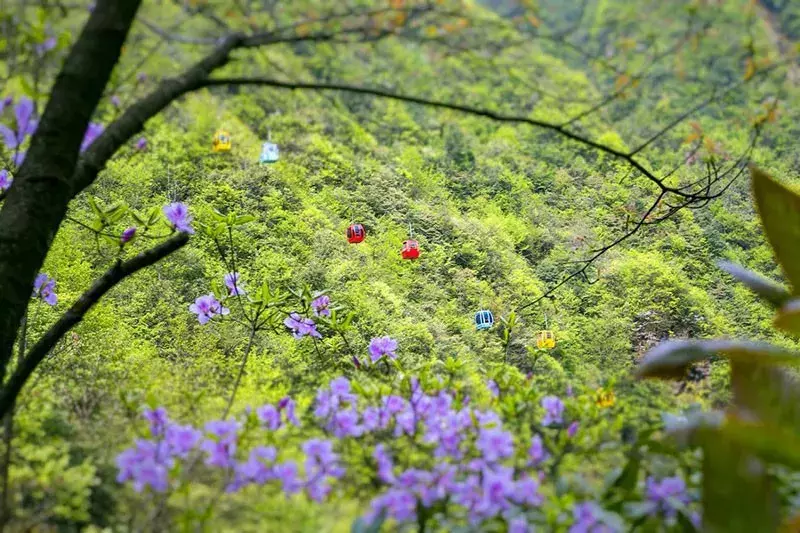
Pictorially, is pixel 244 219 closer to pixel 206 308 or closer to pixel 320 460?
pixel 206 308

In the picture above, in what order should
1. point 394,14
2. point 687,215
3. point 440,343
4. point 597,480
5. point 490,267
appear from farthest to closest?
point 687,215 < point 490,267 < point 440,343 < point 394,14 < point 597,480

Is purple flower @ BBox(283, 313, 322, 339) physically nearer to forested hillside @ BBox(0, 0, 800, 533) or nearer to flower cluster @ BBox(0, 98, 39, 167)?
forested hillside @ BBox(0, 0, 800, 533)

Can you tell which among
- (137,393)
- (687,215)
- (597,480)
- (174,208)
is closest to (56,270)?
(174,208)

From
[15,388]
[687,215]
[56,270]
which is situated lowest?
[15,388]

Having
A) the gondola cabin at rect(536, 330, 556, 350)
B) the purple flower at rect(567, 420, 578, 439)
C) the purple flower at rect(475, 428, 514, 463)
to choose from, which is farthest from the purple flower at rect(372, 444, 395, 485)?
the gondola cabin at rect(536, 330, 556, 350)

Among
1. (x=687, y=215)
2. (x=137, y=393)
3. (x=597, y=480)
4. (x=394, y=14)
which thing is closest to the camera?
(x=597, y=480)

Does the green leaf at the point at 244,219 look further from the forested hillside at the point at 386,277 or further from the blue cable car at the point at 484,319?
the blue cable car at the point at 484,319

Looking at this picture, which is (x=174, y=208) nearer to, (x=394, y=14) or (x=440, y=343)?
(x=394, y=14)

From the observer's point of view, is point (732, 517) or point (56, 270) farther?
point (56, 270)
